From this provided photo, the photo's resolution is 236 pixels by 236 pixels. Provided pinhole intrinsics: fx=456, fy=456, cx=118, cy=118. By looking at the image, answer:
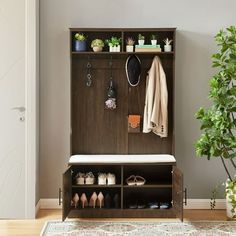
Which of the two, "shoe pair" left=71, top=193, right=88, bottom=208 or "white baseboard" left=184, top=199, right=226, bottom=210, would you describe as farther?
"white baseboard" left=184, top=199, right=226, bottom=210

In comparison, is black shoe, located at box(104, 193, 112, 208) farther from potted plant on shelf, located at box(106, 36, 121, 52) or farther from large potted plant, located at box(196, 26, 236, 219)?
potted plant on shelf, located at box(106, 36, 121, 52)

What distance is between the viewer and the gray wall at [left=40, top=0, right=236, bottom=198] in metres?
4.82

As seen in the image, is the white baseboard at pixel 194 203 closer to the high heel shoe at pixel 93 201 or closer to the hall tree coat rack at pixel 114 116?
the hall tree coat rack at pixel 114 116

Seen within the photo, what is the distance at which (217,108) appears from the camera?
4.31 meters

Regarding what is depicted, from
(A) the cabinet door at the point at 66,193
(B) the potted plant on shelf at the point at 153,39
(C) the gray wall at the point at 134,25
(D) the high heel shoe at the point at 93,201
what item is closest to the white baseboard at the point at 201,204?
(C) the gray wall at the point at 134,25

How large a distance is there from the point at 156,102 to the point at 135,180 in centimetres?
82

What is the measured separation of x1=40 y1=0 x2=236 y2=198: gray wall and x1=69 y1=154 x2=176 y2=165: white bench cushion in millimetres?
348

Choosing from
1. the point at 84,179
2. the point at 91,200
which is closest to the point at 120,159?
the point at 84,179

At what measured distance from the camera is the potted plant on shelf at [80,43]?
4.63 meters
